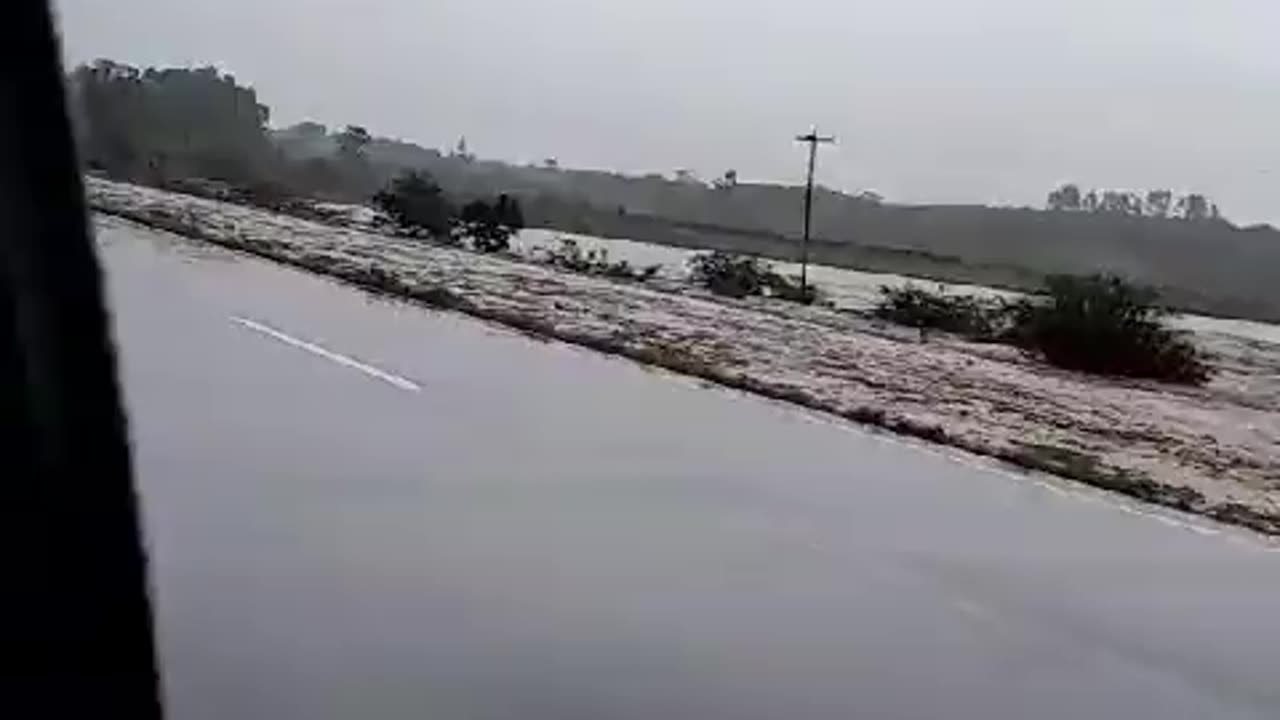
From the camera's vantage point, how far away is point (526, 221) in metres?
35.6

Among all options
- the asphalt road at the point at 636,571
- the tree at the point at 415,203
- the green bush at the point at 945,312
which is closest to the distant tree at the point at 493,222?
the tree at the point at 415,203

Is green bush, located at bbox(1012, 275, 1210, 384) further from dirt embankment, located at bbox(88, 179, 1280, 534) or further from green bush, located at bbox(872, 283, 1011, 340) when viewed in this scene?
green bush, located at bbox(872, 283, 1011, 340)

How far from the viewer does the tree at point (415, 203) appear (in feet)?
118

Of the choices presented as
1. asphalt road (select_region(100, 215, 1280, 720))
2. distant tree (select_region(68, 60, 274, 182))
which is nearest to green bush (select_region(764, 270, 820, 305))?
distant tree (select_region(68, 60, 274, 182))

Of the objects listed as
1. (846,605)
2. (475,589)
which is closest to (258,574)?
(475,589)

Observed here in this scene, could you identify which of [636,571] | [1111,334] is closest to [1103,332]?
[1111,334]

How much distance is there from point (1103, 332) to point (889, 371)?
4.52 m

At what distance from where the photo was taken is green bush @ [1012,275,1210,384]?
21.5 metres

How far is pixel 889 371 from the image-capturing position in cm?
1856

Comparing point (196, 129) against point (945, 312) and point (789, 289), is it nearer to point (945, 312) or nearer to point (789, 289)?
point (789, 289)

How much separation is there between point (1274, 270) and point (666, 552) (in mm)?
26677

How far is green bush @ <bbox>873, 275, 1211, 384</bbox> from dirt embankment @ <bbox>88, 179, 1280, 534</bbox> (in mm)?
520

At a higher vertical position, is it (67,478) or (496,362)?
(67,478)

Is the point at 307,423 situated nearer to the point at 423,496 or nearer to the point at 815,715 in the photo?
the point at 423,496
